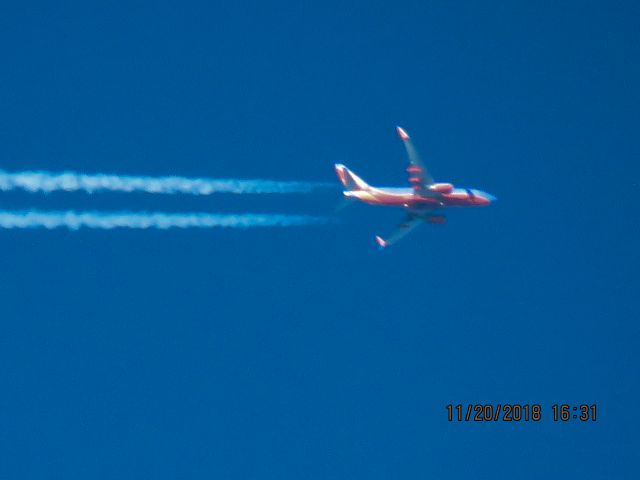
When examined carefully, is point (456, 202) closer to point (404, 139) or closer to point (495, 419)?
point (404, 139)

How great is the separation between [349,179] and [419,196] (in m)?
2.81

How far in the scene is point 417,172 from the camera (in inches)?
1406

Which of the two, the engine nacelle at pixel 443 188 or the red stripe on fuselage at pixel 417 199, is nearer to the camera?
the engine nacelle at pixel 443 188

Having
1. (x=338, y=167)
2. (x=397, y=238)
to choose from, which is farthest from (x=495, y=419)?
(x=338, y=167)

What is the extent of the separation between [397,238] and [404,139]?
162 inches

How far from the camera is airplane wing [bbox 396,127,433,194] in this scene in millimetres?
35406

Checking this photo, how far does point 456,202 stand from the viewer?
36.3 m

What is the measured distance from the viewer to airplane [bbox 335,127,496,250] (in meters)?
35.8

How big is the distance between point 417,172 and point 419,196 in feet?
2.95

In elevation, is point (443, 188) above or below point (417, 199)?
above

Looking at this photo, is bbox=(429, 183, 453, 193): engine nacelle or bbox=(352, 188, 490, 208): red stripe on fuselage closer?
bbox=(429, 183, 453, 193): engine nacelle

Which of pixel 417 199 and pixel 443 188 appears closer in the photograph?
pixel 443 188

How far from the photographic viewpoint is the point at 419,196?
3609 centimetres

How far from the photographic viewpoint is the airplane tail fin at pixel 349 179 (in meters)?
37.1
